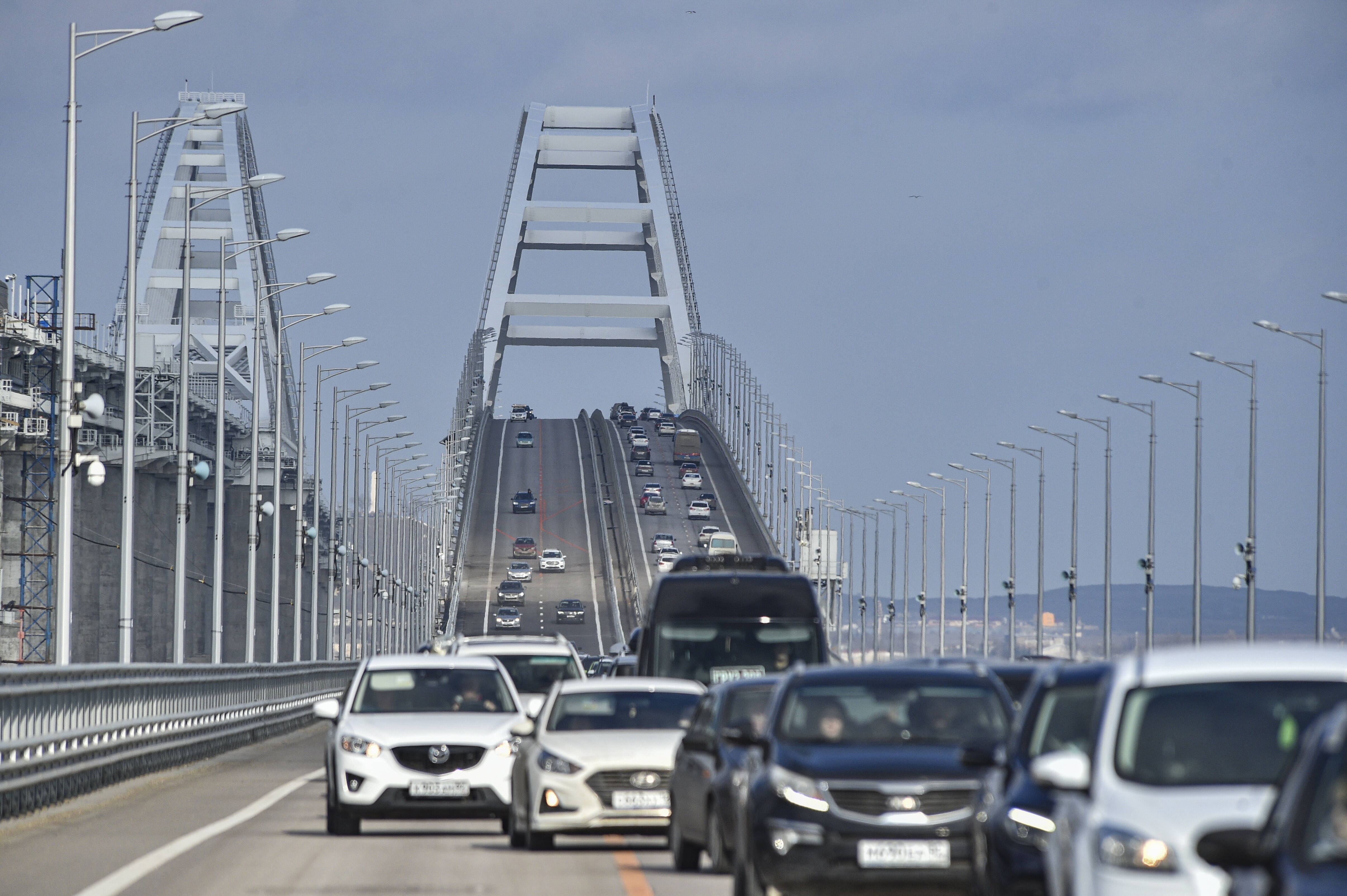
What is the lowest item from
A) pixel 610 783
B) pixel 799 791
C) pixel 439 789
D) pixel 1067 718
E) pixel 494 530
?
pixel 494 530

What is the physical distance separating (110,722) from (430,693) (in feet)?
19.5

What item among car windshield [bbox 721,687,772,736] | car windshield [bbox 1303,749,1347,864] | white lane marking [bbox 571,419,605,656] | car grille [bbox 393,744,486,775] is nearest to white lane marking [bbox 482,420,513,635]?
white lane marking [bbox 571,419,605,656]

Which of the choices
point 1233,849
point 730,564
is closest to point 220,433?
point 730,564

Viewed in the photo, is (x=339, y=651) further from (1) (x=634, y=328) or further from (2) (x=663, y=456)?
(1) (x=634, y=328)

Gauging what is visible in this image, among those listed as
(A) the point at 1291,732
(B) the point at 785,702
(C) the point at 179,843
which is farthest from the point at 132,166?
(A) the point at 1291,732

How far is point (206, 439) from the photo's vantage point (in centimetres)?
9856

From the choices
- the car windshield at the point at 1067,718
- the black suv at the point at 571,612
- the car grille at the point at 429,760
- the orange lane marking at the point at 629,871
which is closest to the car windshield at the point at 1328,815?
the car windshield at the point at 1067,718

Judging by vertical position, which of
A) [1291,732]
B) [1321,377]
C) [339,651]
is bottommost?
[339,651]

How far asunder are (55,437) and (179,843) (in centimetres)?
6433

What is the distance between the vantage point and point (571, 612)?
109m

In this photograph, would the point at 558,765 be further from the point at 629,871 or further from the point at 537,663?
the point at 537,663

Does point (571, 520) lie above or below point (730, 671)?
above

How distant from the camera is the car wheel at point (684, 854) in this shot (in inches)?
610

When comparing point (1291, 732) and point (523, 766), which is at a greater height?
point (1291, 732)
